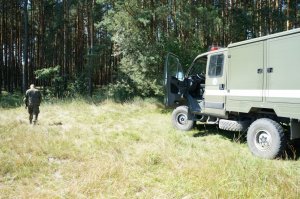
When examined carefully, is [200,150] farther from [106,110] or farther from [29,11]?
[29,11]

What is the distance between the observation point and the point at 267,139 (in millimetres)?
7000

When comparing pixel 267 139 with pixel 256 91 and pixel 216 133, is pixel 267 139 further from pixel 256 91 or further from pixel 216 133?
pixel 216 133

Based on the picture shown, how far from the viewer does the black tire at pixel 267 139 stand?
21.8 feet

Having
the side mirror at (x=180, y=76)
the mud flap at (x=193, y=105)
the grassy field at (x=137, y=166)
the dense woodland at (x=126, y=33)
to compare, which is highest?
the dense woodland at (x=126, y=33)

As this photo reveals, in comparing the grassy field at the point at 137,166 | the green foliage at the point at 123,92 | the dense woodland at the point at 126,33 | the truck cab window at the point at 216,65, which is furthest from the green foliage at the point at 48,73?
the truck cab window at the point at 216,65

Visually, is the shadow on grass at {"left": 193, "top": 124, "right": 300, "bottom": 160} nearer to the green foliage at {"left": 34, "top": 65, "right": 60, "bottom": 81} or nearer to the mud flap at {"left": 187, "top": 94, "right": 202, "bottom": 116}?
the mud flap at {"left": 187, "top": 94, "right": 202, "bottom": 116}

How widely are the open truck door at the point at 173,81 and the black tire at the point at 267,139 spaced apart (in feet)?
10.6

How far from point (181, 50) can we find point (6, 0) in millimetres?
18992

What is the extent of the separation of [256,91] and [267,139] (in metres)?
1.15

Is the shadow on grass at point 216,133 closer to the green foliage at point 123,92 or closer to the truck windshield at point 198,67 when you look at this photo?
the truck windshield at point 198,67

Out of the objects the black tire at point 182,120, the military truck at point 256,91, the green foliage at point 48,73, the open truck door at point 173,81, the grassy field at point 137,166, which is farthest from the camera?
the green foliage at point 48,73

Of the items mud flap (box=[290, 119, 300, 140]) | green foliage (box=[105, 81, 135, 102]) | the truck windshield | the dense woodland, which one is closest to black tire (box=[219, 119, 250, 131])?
mud flap (box=[290, 119, 300, 140])

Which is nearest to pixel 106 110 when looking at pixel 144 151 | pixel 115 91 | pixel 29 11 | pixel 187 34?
pixel 115 91

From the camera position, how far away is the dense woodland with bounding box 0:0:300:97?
16.1 meters
